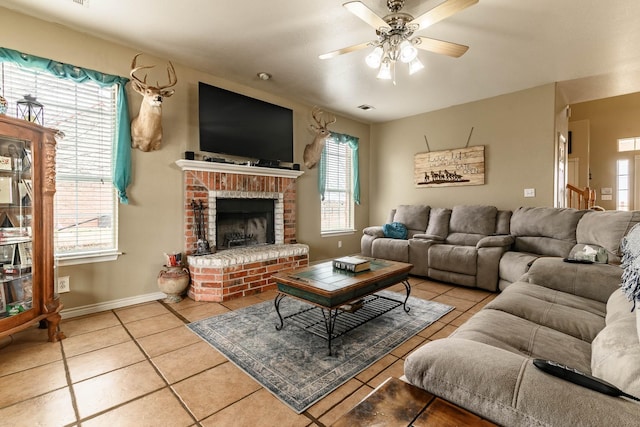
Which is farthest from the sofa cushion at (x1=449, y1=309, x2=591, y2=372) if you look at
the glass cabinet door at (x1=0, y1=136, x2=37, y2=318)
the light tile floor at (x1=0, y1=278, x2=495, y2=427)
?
the glass cabinet door at (x1=0, y1=136, x2=37, y2=318)

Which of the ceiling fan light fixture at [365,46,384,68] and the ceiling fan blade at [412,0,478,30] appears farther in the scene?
the ceiling fan light fixture at [365,46,384,68]

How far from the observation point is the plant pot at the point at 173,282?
10.1 feet

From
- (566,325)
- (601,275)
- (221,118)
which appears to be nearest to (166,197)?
(221,118)

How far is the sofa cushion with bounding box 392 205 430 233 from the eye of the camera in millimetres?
4848

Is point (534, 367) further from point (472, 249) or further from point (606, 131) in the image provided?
point (606, 131)

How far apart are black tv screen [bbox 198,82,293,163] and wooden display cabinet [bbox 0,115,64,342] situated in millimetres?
1524

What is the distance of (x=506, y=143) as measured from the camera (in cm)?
434

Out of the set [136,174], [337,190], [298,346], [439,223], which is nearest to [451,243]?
[439,223]

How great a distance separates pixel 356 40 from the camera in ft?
9.52

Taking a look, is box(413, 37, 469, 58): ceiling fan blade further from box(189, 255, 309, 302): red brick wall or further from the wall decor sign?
box(189, 255, 309, 302): red brick wall

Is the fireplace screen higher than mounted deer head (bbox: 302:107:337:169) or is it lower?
lower

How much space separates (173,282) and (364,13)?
2.99 m

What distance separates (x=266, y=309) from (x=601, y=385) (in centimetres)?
262

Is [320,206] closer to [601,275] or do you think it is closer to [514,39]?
[514,39]
